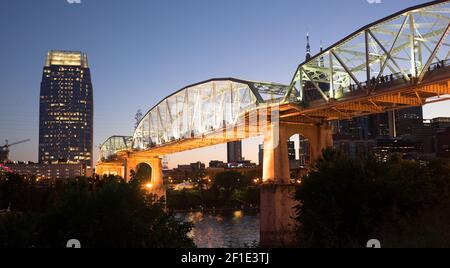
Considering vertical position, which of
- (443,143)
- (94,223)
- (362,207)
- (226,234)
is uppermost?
(443,143)

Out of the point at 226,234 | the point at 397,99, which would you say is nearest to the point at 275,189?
the point at 226,234

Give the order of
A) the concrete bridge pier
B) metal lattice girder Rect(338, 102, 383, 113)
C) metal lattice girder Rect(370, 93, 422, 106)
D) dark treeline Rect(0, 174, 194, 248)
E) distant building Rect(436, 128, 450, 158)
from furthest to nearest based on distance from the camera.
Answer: distant building Rect(436, 128, 450, 158), the concrete bridge pier, metal lattice girder Rect(338, 102, 383, 113), metal lattice girder Rect(370, 93, 422, 106), dark treeline Rect(0, 174, 194, 248)

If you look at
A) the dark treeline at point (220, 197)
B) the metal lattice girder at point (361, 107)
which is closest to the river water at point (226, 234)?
the metal lattice girder at point (361, 107)

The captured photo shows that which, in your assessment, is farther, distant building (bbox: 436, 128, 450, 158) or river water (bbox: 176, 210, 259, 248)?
distant building (bbox: 436, 128, 450, 158)

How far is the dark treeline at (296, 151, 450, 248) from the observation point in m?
23.7

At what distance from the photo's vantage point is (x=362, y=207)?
968 inches

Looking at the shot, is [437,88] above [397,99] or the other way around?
above

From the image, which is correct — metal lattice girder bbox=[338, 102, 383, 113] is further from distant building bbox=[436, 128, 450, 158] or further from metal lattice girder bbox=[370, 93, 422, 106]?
distant building bbox=[436, 128, 450, 158]

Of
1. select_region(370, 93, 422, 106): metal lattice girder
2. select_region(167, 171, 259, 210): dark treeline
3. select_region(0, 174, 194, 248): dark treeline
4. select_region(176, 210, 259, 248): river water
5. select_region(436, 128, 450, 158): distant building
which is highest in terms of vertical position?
select_region(436, 128, 450, 158): distant building

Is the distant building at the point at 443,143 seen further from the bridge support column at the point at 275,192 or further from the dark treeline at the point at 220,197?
the bridge support column at the point at 275,192

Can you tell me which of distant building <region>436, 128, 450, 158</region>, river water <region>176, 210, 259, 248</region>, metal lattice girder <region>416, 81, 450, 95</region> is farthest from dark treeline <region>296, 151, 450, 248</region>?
distant building <region>436, 128, 450, 158</region>

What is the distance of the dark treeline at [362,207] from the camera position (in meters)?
23.7

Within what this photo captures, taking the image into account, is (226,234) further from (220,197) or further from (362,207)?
(220,197)
